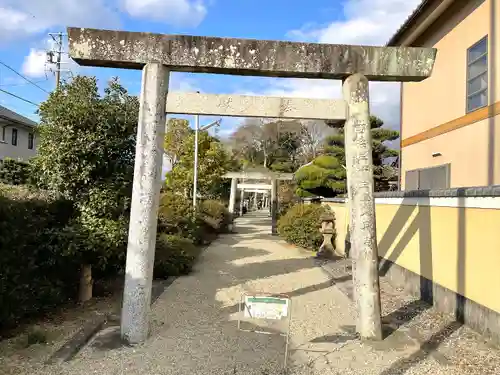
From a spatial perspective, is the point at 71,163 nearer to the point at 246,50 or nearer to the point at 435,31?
the point at 246,50

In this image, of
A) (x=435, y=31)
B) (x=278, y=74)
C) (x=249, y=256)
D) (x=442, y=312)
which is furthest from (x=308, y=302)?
(x=435, y=31)

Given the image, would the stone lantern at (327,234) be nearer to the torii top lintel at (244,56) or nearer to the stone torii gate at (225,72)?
the stone torii gate at (225,72)

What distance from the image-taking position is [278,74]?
17.3 ft

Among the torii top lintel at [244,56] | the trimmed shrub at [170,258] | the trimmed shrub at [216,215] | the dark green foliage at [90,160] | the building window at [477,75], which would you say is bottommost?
the trimmed shrub at [170,258]

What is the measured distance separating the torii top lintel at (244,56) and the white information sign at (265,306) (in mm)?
2645

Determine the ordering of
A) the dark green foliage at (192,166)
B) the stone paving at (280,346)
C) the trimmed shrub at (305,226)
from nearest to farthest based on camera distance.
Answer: the stone paving at (280,346)
the trimmed shrub at (305,226)
the dark green foliage at (192,166)

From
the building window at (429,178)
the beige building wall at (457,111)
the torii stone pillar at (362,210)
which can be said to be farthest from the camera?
the building window at (429,178)

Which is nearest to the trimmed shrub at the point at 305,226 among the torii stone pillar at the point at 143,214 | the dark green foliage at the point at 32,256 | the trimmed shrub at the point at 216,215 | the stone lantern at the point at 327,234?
the stone lantern at the point at 327,234

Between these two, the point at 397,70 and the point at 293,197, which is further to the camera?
the point at 293,197

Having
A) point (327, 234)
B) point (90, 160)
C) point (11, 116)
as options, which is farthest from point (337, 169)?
point (11, 116)

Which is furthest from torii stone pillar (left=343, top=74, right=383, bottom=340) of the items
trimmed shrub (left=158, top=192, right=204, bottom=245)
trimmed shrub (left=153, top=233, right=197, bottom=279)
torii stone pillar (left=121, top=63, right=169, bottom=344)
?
trimmed shrub (left=158, top=192, right=204, bottom=245)

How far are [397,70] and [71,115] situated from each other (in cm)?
445

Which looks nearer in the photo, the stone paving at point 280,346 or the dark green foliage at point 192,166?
the stone paving at point 280,346

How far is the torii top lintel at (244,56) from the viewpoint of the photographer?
4914 millimetres
